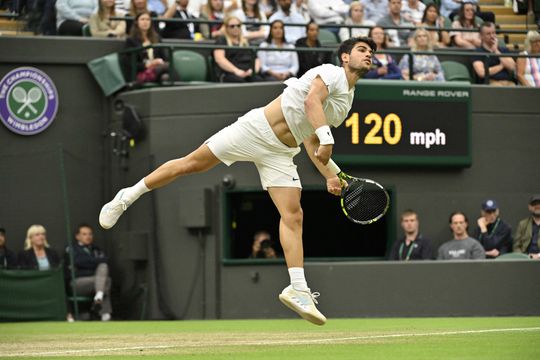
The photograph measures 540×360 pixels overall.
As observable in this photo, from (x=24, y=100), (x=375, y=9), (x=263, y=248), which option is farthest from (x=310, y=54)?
(x=24, y=100)

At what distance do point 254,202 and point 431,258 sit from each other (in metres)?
3.55

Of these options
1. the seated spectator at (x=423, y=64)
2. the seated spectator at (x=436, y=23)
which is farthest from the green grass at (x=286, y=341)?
the seated spectator at (x=436, y=23)

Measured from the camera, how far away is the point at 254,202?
1919 cm

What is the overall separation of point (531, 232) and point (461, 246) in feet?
3.36

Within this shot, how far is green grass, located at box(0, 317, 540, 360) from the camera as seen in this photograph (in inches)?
352

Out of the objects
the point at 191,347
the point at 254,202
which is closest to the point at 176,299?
the point at 254,202

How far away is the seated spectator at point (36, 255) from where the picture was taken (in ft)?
56.0

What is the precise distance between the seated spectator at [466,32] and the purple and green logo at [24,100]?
6.57 metres

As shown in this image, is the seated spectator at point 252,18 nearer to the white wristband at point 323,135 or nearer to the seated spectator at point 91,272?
the seated spectator at point 91,272

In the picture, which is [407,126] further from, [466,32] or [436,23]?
[436,23]

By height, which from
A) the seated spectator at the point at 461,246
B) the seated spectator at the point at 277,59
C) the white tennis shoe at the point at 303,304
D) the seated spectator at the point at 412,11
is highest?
the seated spectator at the point at 412,11

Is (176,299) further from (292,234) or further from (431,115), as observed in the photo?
(292,234)

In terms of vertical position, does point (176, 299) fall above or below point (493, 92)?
below

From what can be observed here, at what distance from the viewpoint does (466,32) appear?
1967cm
